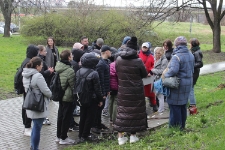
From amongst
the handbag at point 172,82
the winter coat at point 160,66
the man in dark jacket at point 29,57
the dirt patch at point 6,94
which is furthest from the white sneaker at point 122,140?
the dirt patch at point 6,94

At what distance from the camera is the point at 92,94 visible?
24.4 feet

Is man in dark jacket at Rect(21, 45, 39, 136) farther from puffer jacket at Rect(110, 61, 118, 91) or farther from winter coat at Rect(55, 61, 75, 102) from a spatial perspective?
puffer jacket at Rect(110, 61, 118, 91)

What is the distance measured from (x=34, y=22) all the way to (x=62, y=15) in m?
2.39

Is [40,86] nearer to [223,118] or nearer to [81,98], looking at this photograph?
[81,98]

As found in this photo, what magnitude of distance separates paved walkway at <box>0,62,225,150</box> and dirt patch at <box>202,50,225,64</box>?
13650 millimetres

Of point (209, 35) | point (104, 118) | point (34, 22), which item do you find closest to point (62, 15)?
point (34, 22)

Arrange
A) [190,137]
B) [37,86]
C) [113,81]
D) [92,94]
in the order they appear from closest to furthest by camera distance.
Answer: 1. [190,137]
2. [37,86]
3. [92,94]
4. [113,81]

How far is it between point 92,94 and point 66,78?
1.89ft

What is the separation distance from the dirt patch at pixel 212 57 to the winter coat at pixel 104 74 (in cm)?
1508

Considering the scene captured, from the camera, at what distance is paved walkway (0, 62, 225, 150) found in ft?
24.9

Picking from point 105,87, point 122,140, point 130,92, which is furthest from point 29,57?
point 122,140

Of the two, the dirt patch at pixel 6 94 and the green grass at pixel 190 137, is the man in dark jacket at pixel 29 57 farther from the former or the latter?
the dirt patch at pixel 6 94

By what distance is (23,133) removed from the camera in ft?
27.4

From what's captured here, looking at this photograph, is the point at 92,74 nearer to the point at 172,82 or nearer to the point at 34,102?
the point at 34,102
